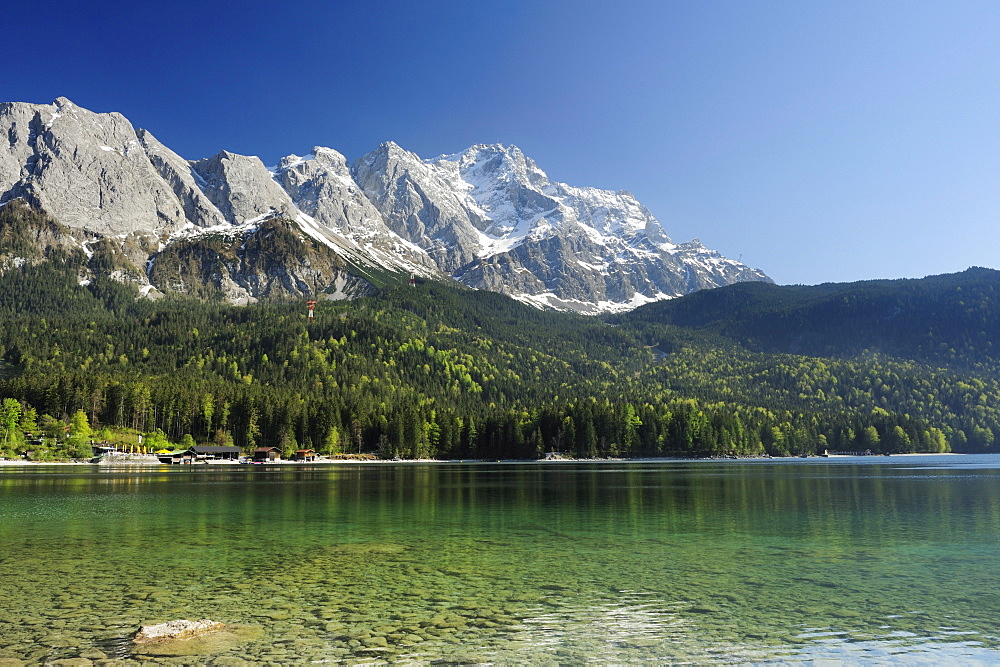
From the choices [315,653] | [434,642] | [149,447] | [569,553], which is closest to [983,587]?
[569,553]

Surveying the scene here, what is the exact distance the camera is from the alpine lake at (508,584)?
722 inches

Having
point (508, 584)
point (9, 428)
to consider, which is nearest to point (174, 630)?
point (508, 584)

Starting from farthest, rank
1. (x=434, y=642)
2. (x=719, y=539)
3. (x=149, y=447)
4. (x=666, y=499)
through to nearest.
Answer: (x=149, y=447) → (x=666, y=499) → (x=719, y=539) → (x=434, y=642)

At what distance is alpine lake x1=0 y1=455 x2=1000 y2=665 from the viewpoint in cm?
1834

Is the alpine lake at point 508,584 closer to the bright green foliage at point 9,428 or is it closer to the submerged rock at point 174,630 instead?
the submerged rock at point 174,630

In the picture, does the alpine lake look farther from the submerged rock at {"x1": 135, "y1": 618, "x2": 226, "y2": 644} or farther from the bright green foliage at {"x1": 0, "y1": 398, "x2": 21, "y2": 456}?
the bright green foliage at {"x1": 0, "y1": 398, "x2": 21, "y2": 456}

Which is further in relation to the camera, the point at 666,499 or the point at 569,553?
the point at 666,499

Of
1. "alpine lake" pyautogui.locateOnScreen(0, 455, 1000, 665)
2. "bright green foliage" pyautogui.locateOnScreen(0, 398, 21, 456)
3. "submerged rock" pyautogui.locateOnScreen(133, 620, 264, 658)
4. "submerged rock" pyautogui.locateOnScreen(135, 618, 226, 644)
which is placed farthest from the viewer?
"bright green foliage" pyautogui.locateOnScreen(0, 398, 21, 456)

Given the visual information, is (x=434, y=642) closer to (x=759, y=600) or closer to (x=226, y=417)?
(x=759, y=600)

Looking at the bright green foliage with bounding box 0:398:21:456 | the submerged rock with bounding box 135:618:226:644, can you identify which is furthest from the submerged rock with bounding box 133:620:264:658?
the bright green foliage with bounding box 0:398:21:456

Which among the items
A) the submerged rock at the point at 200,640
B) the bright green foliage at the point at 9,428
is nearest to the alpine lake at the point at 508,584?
the submerged rock at the point at 200,640

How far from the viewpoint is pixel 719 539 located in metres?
38.5

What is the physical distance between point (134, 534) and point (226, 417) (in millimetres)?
159696

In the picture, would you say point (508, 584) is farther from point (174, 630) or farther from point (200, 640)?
point (174, 630)
